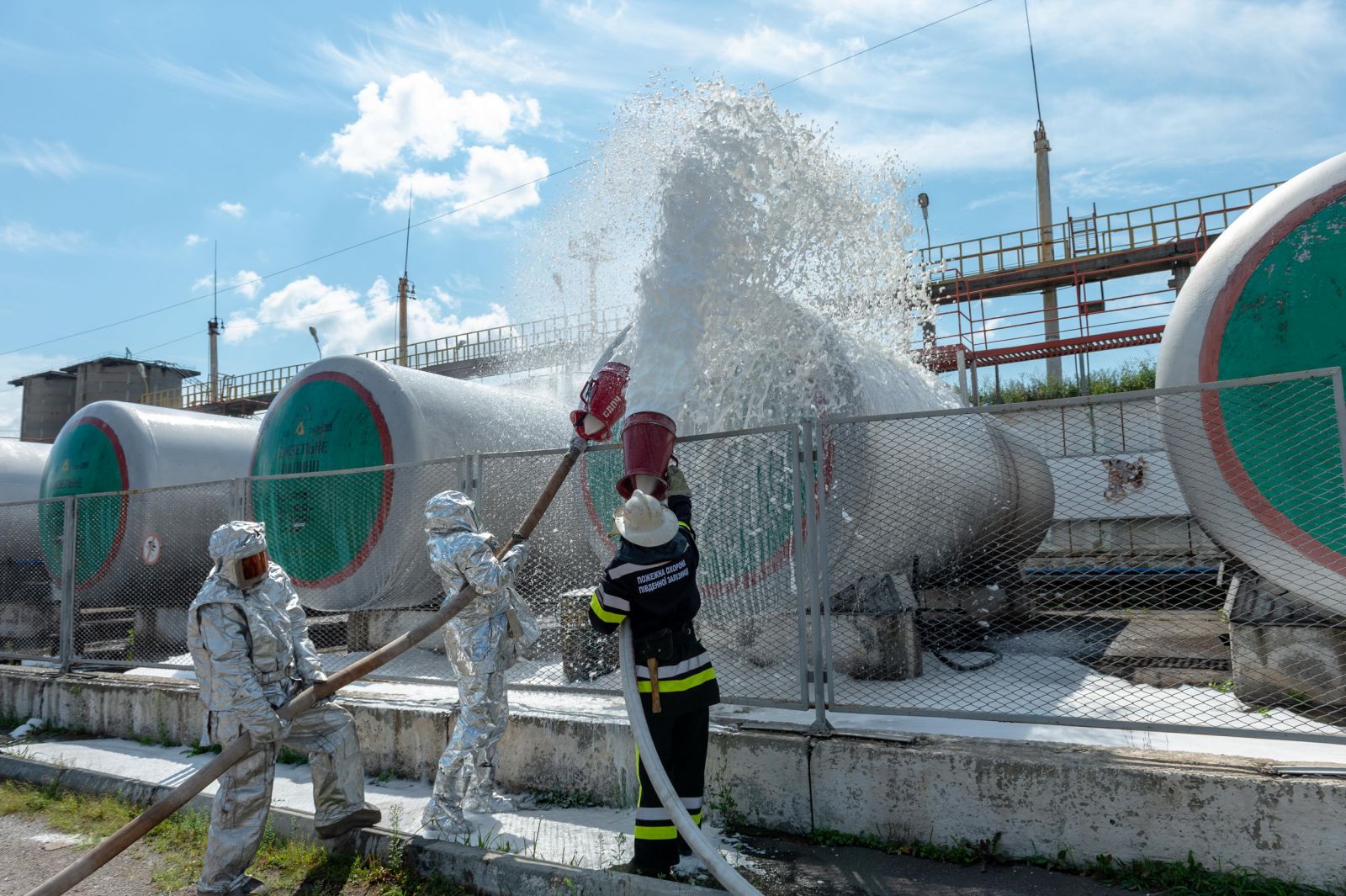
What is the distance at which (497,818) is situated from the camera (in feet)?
14.7

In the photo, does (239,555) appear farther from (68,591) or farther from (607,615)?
(68,591)

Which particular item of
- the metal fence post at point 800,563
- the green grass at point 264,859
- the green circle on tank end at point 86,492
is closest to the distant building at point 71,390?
the green circle on tank end at point 86,492

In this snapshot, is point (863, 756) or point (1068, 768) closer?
point (1068, 768)

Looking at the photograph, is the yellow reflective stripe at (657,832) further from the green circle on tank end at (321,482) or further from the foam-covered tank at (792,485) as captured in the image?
the green circle on tank end at (321,482)

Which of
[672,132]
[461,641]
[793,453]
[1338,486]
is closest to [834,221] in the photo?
[672,132]

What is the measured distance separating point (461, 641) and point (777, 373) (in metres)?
2.37

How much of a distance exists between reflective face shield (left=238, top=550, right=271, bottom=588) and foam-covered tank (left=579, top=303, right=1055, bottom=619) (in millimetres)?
2193

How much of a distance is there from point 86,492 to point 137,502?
2.95 ft

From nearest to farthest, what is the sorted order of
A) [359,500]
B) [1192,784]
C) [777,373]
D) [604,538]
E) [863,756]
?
1. [1192,784]
2. [863,756]
3. [777,373]
4. [604,538]
5. [359,500]

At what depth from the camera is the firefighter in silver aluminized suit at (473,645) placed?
13.8 feet

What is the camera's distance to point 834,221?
240 inches

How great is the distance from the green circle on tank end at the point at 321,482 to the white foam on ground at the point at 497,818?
1.85 meters

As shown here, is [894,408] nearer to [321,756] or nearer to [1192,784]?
[1192,784]

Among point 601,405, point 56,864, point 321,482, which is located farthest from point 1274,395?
point 321,482
